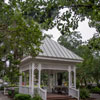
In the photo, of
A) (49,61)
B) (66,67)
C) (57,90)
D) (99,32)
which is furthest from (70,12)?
(57,90)

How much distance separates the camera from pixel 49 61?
15961 mm

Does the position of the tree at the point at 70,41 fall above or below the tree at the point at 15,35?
above

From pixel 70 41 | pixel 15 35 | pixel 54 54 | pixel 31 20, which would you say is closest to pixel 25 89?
pixel 54 54

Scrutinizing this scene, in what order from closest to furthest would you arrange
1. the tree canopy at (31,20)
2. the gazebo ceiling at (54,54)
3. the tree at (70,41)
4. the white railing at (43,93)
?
the tree canopy at (31,20) < the white railing at (43,93) < the gazebo ceiling at (54,54) < the tree at (70,41)

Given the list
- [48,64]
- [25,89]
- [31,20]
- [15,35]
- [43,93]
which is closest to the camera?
[31,20]

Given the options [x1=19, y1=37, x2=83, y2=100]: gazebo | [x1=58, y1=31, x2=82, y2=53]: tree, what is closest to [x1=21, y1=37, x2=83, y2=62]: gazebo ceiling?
[x1=19, y1=37, x2=83, y2=100]: gazebo

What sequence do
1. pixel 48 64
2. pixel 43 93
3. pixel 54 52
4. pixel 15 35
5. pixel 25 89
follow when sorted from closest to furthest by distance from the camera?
pixel 15 35
pixel 43 93
pixel 48 64
pixel 25 89
pixel 54 52

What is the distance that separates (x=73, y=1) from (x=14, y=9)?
7.92ft

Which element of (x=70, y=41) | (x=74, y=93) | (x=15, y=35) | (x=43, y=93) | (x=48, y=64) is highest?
(x=70, y=41)

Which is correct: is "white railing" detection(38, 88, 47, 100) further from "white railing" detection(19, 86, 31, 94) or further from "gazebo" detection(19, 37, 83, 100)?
"white railing" detection(19, 86, 31, 94)

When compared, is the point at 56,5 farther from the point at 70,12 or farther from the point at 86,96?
the point at 86,96

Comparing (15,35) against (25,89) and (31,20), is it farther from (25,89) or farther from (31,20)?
(25,89)

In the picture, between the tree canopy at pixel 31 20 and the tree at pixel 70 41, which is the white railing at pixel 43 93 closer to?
the tree canopy at pixel 31 20

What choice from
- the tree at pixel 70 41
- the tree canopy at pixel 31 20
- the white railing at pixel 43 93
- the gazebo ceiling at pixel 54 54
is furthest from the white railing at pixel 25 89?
the tree at pixel 70 41
